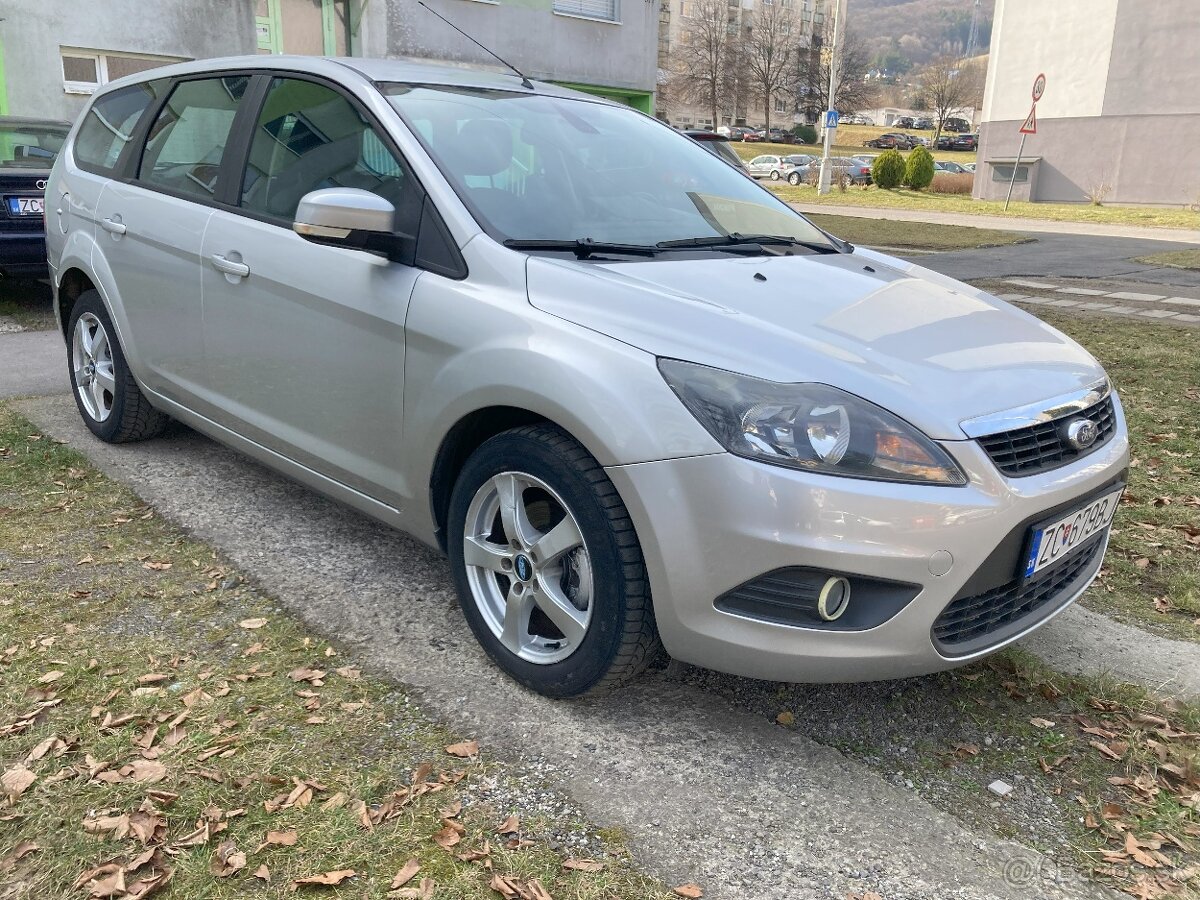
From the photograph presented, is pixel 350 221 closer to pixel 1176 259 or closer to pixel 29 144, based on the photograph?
pixel 29 144

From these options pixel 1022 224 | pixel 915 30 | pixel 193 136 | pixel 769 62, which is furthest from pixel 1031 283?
pixel 915 30

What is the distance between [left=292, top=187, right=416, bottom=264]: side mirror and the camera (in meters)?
2.93

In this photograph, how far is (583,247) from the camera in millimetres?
2998

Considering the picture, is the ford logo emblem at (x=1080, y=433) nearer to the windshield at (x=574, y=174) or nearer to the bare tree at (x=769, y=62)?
the windshield at (x=574, y=174)

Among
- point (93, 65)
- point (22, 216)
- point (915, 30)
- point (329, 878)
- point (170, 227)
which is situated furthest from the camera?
point (915, 30)

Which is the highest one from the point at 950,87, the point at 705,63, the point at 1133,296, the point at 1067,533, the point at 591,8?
the point at 705,63

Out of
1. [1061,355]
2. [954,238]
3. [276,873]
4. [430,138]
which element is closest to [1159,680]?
[1061,355]

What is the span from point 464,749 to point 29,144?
8464 millimetres

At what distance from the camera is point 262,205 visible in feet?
12.1

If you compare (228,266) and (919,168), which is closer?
(228,266)

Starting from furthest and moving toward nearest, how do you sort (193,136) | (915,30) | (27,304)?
(915,30)
(27,304)
(193,136)

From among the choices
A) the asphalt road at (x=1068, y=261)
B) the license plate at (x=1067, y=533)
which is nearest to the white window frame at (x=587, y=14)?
the asphalt road at (x=1068, y=261)

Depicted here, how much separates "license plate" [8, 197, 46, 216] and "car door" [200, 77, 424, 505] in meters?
5.44

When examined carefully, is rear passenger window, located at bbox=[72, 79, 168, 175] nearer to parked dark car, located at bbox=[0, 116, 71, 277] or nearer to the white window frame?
parked dark car, located at bbox=[0, 116, 71, 277]
